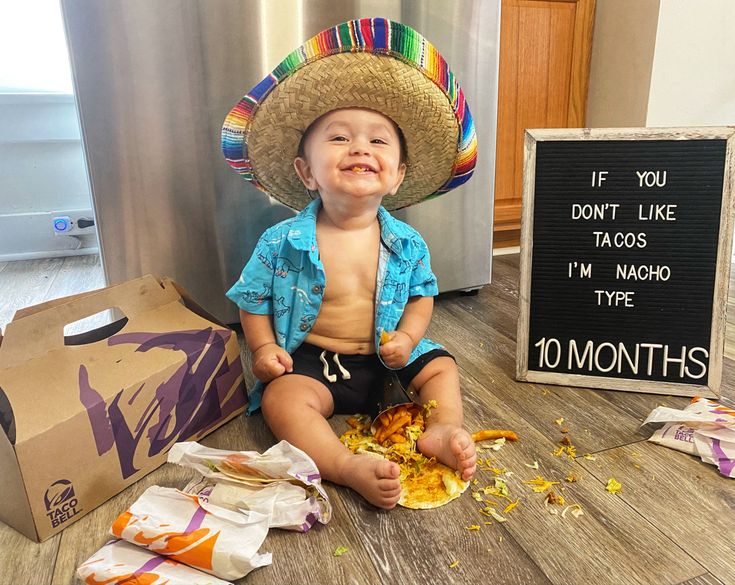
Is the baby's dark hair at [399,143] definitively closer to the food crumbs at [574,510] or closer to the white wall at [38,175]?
the food crumbs at [574,510]

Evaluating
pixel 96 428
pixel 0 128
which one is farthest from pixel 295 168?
pixel 0 128

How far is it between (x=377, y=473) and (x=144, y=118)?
0.86 metres

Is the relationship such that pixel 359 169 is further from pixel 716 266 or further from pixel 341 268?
pixel 716 266

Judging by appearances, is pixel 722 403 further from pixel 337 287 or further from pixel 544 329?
pixel 337 287

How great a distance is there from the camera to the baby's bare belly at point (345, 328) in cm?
98

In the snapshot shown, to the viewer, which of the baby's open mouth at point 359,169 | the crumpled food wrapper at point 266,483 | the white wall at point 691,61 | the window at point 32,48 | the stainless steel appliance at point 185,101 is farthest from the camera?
the window at point 32,48

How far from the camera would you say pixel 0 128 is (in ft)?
6.96

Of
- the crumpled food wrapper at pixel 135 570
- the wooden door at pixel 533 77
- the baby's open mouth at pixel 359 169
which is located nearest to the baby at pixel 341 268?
the baby's open mouth at pixel 359 169

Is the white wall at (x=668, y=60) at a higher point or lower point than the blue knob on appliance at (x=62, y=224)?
higher

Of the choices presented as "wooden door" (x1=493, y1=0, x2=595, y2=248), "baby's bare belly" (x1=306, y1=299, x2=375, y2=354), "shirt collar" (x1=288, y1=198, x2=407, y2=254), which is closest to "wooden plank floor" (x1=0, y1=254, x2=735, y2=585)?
"baby's bare belly" (x1=306, y1=299, x2=375, y2=354)

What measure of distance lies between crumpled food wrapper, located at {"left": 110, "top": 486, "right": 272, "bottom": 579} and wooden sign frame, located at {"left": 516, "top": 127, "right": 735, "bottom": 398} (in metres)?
0.61

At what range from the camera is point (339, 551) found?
2.15ft

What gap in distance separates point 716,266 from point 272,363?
764 millimetres

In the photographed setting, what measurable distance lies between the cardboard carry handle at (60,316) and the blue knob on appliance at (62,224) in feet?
4.88
